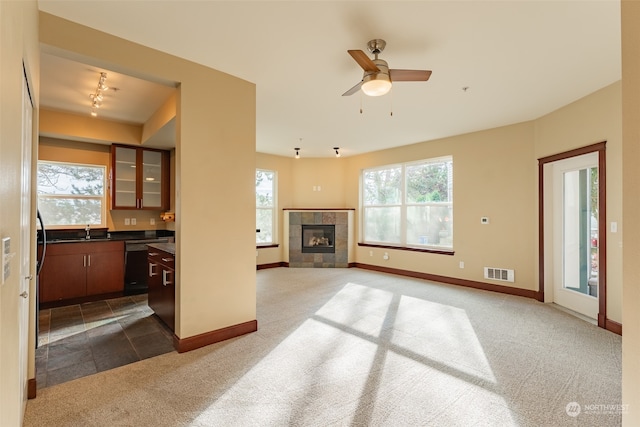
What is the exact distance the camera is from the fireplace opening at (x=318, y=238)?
7129 mm

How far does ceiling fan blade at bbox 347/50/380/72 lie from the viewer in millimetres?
2211

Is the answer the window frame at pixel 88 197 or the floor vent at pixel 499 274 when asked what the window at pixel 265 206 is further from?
the floor vent at pixel 499 274

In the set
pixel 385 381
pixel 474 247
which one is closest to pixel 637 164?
pixel 385 381

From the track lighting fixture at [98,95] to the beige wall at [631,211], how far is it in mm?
4002

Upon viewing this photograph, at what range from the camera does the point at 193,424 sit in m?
1.84

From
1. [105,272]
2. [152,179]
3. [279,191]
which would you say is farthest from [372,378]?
[279,191]

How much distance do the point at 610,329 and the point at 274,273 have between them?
17.1ft

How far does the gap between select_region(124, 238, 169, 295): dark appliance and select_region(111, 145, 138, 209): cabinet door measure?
2.38 feet

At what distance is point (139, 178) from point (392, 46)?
4.53m

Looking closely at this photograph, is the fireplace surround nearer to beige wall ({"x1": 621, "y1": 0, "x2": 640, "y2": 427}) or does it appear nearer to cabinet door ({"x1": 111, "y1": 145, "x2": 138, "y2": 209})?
cabinet door ({"x1": 111, "y1": 145, "x2": 138, "y2": 209})

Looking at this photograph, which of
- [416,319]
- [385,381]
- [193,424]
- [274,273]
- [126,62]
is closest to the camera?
[193,424]

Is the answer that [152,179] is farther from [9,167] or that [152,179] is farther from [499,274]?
[499,274]

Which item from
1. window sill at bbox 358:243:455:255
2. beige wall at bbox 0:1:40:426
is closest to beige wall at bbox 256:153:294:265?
window sill at bbox 358:243:455:255

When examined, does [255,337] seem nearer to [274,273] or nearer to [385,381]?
[385,381]
